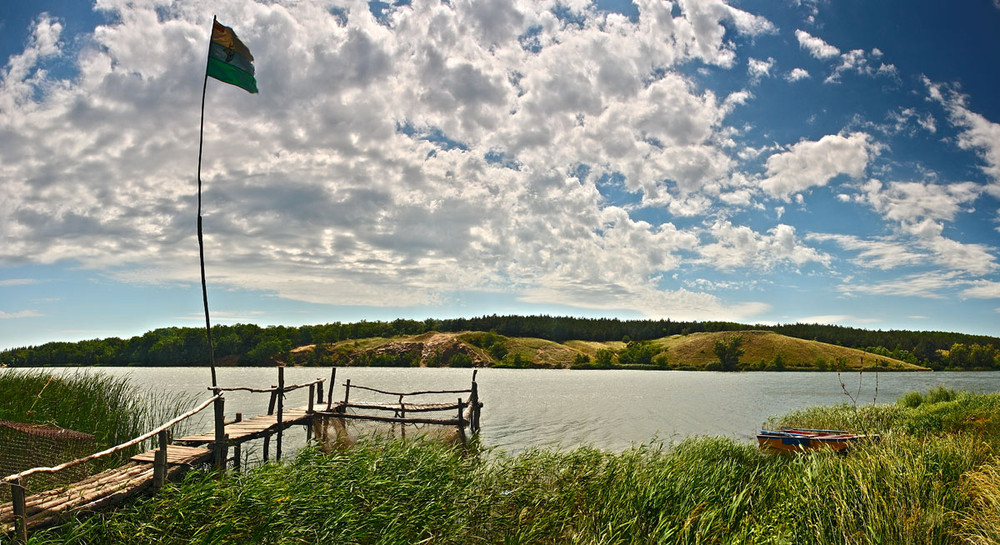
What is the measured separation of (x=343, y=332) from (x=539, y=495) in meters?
145

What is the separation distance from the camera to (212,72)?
13797mm

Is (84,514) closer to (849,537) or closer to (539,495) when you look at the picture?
(539,495)

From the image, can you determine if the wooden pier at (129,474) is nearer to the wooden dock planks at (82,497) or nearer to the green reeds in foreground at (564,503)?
the wooden dock planks at (82,497)

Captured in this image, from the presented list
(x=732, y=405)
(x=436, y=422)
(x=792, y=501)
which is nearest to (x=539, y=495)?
(x=792, y=501)

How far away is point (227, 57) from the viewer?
13.9 m

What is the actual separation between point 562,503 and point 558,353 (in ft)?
404

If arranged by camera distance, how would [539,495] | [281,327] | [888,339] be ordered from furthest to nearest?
1. [281,327]
2. [888,339]
3. [539,495]

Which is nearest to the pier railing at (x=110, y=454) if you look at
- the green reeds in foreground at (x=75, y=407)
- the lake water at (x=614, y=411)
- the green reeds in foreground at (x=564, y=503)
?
the green reeds in foreground at (x=564, y=503)

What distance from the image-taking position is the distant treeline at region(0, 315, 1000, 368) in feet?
389

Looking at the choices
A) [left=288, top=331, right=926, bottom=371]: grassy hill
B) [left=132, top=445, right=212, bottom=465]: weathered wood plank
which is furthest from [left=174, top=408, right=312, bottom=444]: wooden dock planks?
[left=288, top=331, right=926, bottom=371]: grassy hill

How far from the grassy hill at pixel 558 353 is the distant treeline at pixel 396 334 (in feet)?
40.8

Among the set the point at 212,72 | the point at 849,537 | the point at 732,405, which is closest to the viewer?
the point at 849,537

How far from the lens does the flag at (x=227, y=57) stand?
13.8m

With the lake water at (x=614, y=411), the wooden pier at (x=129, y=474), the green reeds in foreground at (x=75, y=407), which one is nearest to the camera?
the wooden pier at (x=129, y=474)
